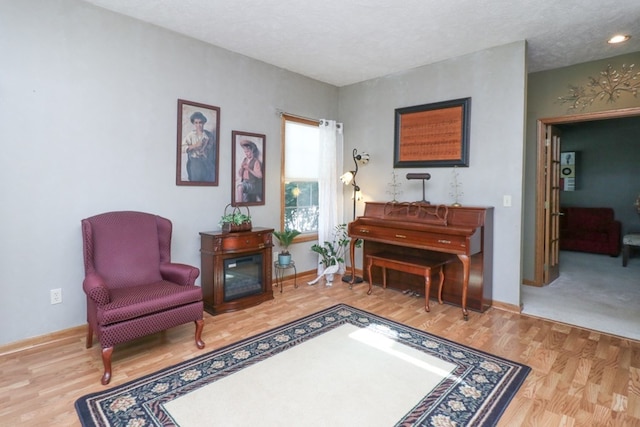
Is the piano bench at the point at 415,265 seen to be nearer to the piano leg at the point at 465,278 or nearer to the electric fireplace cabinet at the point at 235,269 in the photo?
the piano leg at the point at 465,278

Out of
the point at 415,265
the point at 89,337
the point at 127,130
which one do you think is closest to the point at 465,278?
the point at 415,265

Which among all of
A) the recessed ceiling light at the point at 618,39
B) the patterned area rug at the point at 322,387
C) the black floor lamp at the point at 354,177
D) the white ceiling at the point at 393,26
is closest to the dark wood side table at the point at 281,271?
the black floor lamp at the point at 354,177

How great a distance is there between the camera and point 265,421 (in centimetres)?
184

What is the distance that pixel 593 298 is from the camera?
152 inches

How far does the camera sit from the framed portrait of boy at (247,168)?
12.7 feet

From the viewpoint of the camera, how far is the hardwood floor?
75.7 inches

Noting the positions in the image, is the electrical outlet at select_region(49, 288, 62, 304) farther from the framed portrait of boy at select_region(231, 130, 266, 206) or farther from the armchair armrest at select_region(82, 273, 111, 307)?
the framed portrait of boy at select_region(231, 130, 266, 206)

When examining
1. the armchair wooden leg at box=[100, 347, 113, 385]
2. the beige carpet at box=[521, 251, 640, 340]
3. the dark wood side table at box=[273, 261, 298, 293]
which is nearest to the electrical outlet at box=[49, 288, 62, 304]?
the armchair wooden leg at box=[100, 347, 113, 385]

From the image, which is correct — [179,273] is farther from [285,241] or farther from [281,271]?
[281,271]

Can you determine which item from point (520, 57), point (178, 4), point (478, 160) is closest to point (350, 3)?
point (178, 4)

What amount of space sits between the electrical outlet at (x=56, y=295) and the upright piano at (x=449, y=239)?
2900 millimetres

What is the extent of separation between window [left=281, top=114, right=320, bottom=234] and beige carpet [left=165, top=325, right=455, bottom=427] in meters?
2.16

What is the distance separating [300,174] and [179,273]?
2.30m

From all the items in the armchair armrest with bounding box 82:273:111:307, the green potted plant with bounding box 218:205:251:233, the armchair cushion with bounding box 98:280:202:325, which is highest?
the green potted plant with bounding box 218:205:251:233
